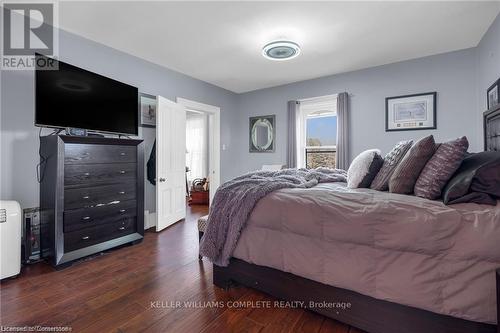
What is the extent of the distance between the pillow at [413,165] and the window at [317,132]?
2730 millimetres

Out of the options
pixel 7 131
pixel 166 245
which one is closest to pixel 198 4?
pixel 7 131

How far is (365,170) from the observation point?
2.06m

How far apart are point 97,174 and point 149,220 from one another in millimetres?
1296

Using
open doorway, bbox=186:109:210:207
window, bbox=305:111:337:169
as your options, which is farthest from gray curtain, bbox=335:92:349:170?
open doorway, bbox=186:109:210:207

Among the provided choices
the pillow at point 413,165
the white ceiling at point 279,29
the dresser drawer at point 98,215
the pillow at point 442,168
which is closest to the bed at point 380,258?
the pillow at point 442,168

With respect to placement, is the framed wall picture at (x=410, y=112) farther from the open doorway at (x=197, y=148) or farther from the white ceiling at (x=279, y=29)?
the open doorway at (x=197, y=148)

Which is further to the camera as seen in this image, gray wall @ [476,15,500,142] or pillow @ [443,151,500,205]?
gray wall @ [476,15,500,142]

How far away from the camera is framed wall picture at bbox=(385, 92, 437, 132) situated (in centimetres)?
348

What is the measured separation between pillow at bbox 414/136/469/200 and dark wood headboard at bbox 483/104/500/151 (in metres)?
0.55

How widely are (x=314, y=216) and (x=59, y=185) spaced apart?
94.4 inches

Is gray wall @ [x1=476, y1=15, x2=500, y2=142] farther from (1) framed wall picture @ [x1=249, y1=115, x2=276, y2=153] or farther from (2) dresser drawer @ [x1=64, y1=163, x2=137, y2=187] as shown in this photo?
(2) dresser drawer @ [x1=64, y1=163, x2=137, y2=187]

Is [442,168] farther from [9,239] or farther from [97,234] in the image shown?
[9,239]

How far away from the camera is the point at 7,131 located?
2.39 meters

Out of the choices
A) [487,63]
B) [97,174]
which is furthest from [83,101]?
[487,63]
